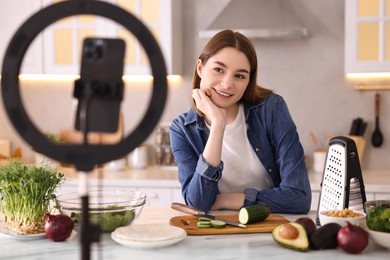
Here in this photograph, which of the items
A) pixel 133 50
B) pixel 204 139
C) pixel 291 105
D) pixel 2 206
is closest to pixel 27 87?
pixel 133 50

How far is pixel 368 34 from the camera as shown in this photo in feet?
10.9

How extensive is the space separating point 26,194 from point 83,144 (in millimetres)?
1059

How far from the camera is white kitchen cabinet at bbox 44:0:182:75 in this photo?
3.57 m

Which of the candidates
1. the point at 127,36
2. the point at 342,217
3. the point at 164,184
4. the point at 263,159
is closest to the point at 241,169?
the point at 263,159

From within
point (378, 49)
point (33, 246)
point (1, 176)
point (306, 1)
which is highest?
point (306, 1)

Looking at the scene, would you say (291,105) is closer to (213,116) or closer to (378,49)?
(378,49)

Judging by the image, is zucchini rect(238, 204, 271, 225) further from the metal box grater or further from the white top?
the white top

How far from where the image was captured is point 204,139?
2188 mm

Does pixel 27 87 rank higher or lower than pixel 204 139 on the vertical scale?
higher

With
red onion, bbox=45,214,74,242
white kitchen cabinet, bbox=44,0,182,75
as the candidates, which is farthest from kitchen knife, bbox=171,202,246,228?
white kitchen cabinet, bbox=44,0,182,75

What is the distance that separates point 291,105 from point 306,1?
2.31 feet

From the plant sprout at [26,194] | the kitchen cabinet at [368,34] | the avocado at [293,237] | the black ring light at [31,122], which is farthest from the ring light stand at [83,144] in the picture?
the kitchen cabinet at [368,34]

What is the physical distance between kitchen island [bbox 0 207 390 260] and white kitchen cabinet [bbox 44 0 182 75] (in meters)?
2.15

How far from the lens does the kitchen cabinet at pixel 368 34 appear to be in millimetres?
3305
